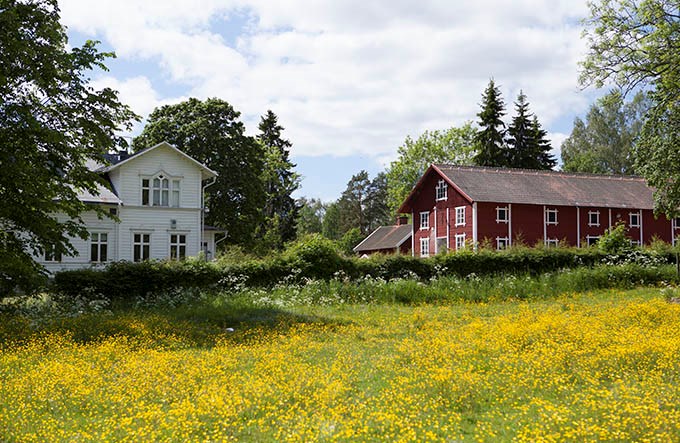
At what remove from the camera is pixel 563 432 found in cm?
661

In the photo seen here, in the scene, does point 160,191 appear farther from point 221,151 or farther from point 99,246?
point 221,151

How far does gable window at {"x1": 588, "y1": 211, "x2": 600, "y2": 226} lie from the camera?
4762 cm

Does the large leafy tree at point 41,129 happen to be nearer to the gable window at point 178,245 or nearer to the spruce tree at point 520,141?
the gable window at point 178,245

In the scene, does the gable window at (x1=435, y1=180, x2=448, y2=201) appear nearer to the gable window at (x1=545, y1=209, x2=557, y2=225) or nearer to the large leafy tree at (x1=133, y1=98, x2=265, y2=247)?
the gable window at (x1=545, y1=209, x2=557, y2=225)

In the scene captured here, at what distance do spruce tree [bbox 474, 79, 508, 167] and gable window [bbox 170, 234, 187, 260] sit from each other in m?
35.5

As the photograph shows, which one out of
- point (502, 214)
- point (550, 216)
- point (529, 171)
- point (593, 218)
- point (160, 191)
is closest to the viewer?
point (160, 191)

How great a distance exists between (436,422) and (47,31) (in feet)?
55.3

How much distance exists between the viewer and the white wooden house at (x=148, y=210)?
33812 mm

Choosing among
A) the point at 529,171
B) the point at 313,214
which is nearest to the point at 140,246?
the point at 529,171

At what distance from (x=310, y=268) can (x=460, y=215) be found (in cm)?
2507

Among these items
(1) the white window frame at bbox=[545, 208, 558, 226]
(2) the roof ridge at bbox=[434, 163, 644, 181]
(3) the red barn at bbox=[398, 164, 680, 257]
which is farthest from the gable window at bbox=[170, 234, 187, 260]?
(1) the white window frame at bbox=[545, 208, 558, 226]

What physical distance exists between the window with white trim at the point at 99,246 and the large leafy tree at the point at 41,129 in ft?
48.7

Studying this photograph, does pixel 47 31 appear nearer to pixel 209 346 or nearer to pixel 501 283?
pixel 209 346

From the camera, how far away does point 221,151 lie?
4675cm
